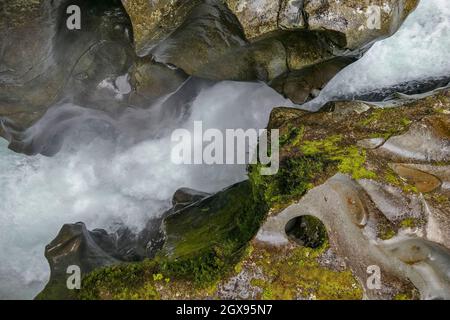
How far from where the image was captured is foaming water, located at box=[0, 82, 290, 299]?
7770 mm

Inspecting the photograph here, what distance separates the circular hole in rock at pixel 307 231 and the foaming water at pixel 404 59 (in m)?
2.57

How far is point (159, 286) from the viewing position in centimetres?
458

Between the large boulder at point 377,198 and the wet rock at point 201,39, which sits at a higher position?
the wet rock at point 201,39

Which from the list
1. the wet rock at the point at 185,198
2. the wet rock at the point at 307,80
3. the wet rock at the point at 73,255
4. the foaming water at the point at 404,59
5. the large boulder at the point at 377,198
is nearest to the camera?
the large boulder at the point at 377,198

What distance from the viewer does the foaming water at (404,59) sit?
6926mm

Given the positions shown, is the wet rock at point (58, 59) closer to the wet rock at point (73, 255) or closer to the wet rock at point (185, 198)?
the wet rock at point (185, 198)

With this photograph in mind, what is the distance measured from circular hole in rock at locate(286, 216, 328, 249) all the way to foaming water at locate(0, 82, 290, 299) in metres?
2.75

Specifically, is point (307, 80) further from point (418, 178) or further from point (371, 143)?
point (418, 178)

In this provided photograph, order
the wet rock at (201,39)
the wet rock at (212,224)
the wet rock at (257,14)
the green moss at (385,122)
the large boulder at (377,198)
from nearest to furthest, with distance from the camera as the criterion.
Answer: the large boulder at (377,198), the wet rock at (212,224), the wet rock at (257,14), the green moss at (385,122), the wet rock at (201,39)

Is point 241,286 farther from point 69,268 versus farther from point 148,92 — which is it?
point 148,92

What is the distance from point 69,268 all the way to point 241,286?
2410 mm

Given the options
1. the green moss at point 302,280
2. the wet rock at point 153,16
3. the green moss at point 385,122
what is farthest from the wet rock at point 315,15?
the green moss at point 302,280

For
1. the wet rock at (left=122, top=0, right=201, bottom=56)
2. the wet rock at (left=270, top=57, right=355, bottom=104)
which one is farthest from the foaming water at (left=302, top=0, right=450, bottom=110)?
the wet rock at (left=122, top=0, right=201, bottom=56)

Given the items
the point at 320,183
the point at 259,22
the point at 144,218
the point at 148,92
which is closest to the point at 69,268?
the point at 144,218
